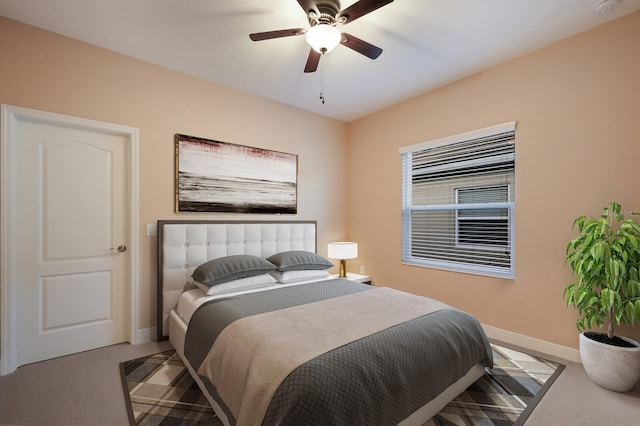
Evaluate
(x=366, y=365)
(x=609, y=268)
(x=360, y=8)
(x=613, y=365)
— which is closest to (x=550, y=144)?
(x=609, y=268)

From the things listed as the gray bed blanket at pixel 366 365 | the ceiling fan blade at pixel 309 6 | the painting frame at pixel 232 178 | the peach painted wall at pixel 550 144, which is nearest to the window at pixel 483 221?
the peach painted wall at pixel 550 144

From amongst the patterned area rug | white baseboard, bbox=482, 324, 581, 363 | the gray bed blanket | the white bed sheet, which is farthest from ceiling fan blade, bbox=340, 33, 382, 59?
white baseboard, bbox=482, 324, 581, 363

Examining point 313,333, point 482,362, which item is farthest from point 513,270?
point 313,333

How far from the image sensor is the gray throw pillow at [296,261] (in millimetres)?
3090

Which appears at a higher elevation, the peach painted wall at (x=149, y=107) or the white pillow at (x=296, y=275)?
the peach painted wall at (x=149, y=107)

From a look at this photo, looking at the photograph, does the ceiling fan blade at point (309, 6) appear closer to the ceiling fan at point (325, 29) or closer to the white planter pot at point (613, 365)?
the ceiling fan at point (325, 29)

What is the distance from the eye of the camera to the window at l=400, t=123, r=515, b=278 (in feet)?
9.47

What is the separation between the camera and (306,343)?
153cm

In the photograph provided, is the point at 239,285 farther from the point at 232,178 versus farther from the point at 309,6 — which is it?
the point at 309,6

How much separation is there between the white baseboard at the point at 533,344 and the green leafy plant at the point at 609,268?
1.27ft

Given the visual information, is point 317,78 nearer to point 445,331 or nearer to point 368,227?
point 368,227

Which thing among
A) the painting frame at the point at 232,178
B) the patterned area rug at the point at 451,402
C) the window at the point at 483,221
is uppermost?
the painting frame at the point at 232,178

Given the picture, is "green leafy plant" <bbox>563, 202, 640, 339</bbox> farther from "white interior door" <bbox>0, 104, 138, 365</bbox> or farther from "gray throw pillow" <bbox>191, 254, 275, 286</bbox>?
"white interior door" <bbox>0, 104, 138, 365</bbox>

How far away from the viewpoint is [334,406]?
49.2 inches
